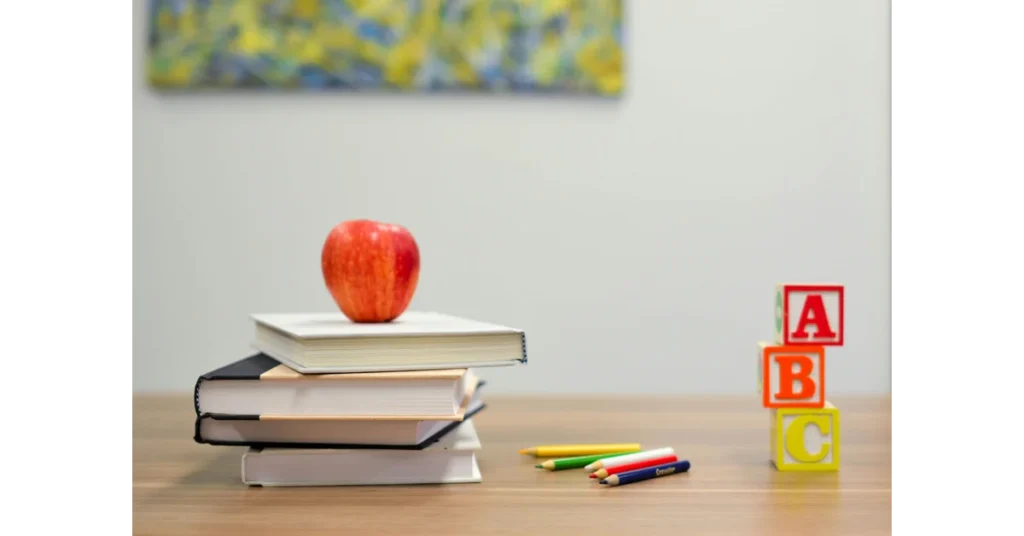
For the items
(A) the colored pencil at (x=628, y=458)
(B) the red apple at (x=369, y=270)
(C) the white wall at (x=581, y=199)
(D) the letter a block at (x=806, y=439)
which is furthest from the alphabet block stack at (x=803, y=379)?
(C) the white wall at (x=581, y=199)

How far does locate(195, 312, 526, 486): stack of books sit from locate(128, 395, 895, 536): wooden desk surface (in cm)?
2

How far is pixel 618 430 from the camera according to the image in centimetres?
91

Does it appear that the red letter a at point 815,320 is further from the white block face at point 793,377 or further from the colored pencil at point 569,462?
the colored pencil at point 569,462

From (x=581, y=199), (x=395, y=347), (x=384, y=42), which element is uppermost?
(x=384, y=42)

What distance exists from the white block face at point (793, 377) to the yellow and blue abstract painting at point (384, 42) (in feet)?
4.90

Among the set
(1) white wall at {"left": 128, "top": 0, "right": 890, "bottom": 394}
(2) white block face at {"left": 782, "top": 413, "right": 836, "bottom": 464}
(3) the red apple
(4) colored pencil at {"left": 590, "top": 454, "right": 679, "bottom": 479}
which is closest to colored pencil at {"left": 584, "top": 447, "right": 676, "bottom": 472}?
(4) colored pencil at {"left": 590, "top": 454, "right": 679, "bottom": 479}

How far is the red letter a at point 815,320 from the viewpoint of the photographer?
0.76 meters

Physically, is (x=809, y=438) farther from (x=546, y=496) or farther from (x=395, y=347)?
(x=395, y=347)

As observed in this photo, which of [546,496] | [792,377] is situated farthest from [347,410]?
[792,377]

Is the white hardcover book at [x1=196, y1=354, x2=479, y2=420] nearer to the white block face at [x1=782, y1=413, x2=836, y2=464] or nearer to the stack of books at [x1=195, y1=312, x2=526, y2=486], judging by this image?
the stack of books at [x1=195, y1=312, x2=526, y2=486]

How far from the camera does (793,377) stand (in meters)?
0.76

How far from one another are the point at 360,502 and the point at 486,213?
1.59 m

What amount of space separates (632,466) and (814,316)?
215mm
